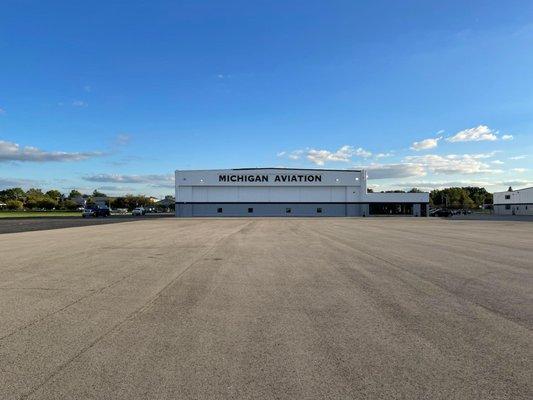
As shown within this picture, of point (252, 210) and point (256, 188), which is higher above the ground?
point (256, 188)

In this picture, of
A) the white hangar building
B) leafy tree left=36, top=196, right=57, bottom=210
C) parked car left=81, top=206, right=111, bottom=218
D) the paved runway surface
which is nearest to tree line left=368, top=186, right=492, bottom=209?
the white hangar building

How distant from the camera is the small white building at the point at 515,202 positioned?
300ft

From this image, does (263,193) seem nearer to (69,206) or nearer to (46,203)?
(46,203)

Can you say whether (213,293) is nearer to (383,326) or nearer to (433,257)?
(383,326)

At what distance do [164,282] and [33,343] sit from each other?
451 centimetres

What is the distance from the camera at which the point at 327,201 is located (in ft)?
258

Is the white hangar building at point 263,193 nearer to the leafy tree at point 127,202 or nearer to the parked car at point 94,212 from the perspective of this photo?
the parked car at point 94,212

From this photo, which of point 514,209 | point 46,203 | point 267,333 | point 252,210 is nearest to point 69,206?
point 46,203

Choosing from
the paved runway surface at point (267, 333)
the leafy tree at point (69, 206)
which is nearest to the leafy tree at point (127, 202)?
the leafy tree at point (69, 206)

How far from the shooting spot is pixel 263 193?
7800cm

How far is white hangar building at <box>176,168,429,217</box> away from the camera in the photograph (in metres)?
77.2

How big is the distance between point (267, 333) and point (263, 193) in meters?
72.1

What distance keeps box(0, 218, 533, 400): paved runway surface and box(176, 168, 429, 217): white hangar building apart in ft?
215

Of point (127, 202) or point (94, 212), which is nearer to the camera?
point (94, 212)
